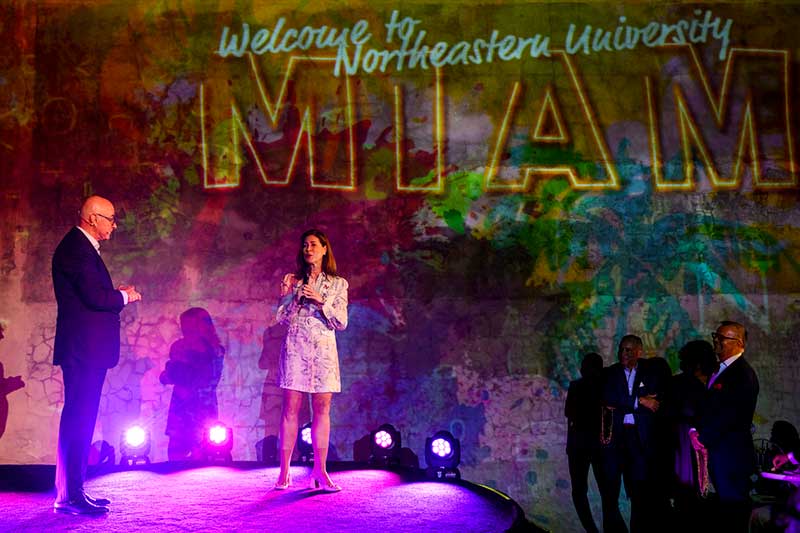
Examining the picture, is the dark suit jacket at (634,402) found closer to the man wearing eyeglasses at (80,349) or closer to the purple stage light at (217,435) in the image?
the purple stage light at (217,435)

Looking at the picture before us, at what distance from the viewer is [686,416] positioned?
20.2 ft

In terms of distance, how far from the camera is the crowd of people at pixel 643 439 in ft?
19.5

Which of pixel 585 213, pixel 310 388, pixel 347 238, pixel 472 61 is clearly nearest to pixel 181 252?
pixel 347 238

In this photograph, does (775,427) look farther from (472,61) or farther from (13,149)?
(13,149)

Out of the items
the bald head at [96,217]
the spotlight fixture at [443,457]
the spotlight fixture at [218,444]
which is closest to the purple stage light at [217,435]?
the spotlight fixture at [218,444]

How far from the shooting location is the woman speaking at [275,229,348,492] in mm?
4418

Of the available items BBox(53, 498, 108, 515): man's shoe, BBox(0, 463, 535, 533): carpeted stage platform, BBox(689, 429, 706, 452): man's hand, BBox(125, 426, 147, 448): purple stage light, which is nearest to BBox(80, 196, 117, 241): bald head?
BBox(53, 498, 108, 515): man's shoe

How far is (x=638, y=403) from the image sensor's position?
19.7ft

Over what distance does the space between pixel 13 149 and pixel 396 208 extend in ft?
12.3

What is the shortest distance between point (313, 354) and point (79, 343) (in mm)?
1346

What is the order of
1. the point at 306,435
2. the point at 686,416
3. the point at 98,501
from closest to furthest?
the point at 98,501 → the point at 306,435 → the point at 686,416

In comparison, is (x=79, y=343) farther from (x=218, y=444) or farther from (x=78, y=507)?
(x=218, y=444)

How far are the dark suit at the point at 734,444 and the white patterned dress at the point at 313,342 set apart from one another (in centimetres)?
265

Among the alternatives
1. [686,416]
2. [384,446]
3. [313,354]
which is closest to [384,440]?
[384,446]
